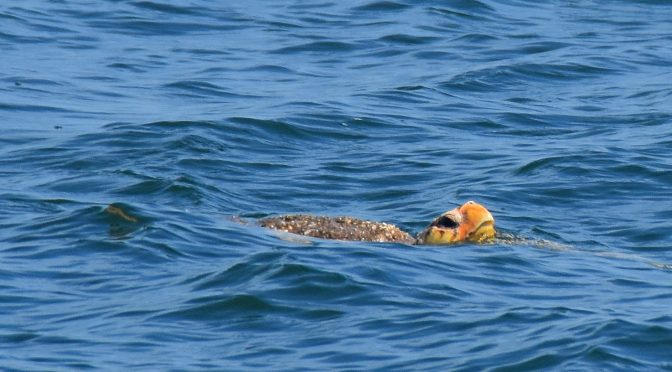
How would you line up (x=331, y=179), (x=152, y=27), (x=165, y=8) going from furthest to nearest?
(x=165, y=8) → (x=152, y=27) → (x=331, y=179)

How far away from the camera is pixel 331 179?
47.3 feet

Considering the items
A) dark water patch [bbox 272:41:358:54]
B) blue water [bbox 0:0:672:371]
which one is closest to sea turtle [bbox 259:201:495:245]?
blue water [bbox 0:0:672:371]

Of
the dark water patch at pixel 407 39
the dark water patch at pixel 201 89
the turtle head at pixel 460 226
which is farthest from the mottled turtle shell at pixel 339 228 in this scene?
the dark water patch at pixel 407 39

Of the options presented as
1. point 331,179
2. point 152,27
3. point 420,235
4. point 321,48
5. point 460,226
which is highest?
point 460,226

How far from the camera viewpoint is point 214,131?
1608cm

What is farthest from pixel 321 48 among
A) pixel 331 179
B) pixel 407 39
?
pixel 331 179

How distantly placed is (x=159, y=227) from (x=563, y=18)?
14.0 metres

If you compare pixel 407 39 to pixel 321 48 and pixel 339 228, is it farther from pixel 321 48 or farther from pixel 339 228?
pixel 339 228

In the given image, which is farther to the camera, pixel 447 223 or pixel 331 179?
pixel 331 179

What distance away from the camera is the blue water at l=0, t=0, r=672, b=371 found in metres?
9.02

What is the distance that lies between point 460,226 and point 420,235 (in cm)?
33

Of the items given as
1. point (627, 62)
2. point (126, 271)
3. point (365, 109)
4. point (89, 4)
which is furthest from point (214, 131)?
point (89, 4)

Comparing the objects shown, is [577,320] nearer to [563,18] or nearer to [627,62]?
[627,62]

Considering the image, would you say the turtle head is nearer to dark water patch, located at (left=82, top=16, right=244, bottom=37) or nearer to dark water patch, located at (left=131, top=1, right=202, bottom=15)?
dark water patch, located at (left=82, top=16, right=244, bottom=37)
